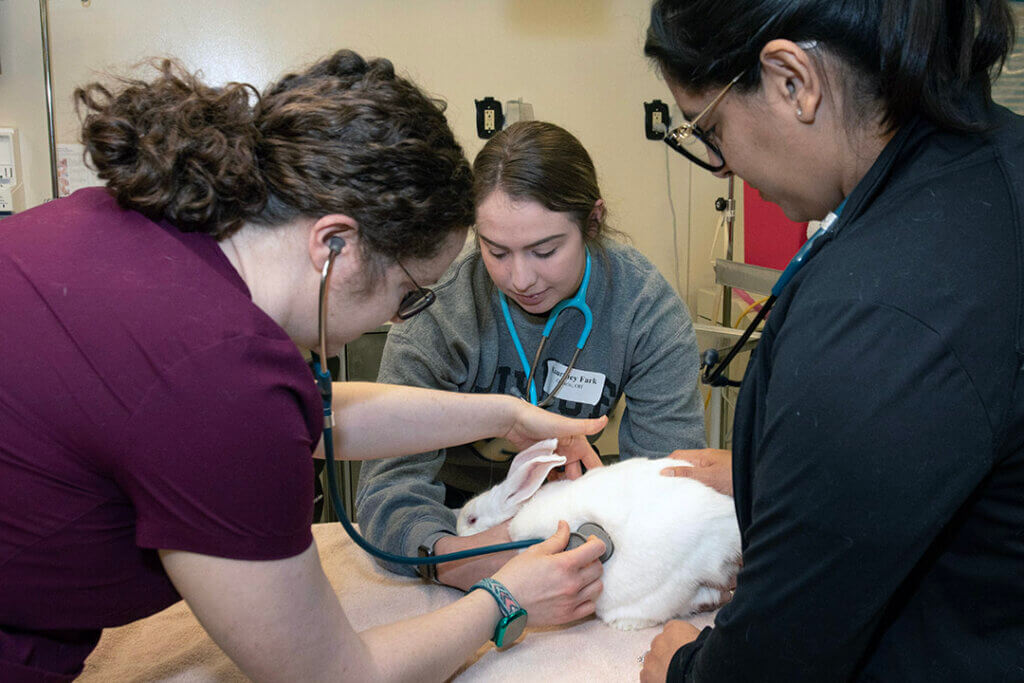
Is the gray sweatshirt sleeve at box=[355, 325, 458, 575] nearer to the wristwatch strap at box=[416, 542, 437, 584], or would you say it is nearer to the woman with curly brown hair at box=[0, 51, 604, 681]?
the wristwatch strap at box=[416, 542, 437, 584]

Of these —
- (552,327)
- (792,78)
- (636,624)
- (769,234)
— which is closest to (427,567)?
(636,624)

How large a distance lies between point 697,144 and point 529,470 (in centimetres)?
74

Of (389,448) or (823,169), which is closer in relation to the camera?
(823,169)

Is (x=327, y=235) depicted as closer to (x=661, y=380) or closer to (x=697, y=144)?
(x=697, y=144)

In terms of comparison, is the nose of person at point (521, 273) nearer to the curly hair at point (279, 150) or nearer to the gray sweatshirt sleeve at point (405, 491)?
the gray sweatshirt sleeve at point (405, 491)

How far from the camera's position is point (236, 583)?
0.80 metres

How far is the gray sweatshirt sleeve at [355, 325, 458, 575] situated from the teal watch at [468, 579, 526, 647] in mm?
299

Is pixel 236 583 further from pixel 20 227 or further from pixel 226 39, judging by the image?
pixel 226 39

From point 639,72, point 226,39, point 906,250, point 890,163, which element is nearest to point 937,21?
point 890,163

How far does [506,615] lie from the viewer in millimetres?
1141

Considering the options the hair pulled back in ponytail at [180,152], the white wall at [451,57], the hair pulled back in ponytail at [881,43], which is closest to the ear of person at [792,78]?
the hair pulled back in ponytail at [881,43]

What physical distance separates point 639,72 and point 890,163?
2.90 metres

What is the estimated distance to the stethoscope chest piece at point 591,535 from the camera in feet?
4.47

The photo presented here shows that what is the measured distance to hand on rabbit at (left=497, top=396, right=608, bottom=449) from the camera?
1.59 meters
